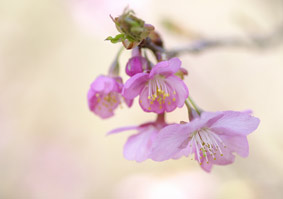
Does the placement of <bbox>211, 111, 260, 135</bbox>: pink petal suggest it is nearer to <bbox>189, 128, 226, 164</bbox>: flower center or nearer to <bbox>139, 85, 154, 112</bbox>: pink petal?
<bbox>189, 128, 226, 164</bbox>: flower center

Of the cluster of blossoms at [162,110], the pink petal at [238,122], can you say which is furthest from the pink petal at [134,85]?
the pink petal at [238,122]

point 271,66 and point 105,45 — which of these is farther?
point 105,45

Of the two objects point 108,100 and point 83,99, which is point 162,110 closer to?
point 108,100

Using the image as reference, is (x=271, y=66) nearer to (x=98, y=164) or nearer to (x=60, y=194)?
(x=98, y=164)

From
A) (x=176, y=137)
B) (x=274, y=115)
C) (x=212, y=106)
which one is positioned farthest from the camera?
(x=274, y=115)

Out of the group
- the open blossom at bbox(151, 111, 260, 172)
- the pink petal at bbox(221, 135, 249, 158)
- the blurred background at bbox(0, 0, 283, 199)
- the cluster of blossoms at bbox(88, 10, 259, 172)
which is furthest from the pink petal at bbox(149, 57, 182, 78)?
the blurred background at bbox(0, 0, 283, 199)

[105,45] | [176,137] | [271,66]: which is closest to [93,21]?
[105,45]

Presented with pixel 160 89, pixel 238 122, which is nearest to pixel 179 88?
pixel 160 89

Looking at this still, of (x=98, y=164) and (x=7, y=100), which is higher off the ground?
(x=7, y=100)
